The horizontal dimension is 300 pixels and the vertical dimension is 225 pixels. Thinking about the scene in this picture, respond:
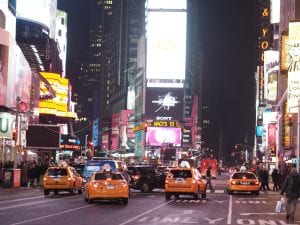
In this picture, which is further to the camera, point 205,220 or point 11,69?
point 11,69

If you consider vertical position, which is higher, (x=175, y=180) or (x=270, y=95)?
(x=270, y=95)

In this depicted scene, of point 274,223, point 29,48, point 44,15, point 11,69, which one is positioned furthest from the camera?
point 29,48

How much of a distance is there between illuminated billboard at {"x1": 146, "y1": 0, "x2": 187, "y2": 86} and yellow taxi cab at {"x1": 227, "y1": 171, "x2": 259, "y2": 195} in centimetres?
9125

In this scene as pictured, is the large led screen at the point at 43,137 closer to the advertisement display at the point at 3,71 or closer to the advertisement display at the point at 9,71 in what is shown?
the advertisement display at the point at 9,71

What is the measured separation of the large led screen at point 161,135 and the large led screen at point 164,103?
12.4 ft

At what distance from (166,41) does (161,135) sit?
60.2ft

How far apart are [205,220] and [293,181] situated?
3.07 m

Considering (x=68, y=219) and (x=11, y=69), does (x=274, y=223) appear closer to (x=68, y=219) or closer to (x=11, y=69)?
(x=68, y=219)

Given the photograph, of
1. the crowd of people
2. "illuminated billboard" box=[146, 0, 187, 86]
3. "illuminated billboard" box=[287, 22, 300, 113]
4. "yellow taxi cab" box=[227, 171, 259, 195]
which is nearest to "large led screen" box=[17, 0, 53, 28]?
"illuminated billboard" box=[146, 0, 187, 86]

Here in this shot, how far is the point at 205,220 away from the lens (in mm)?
19797

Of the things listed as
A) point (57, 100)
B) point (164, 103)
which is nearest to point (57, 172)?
point (57, 100)

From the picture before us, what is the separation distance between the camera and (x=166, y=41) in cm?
13262

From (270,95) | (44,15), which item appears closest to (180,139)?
(270,95)

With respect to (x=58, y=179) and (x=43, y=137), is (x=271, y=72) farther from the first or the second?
(x=58, y=179)
